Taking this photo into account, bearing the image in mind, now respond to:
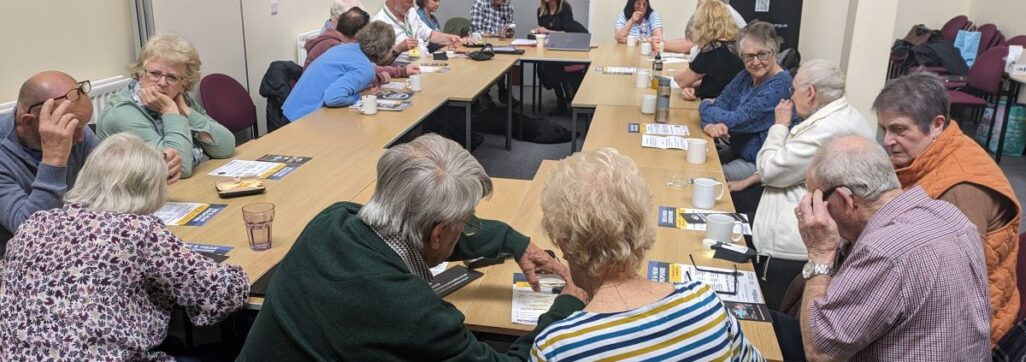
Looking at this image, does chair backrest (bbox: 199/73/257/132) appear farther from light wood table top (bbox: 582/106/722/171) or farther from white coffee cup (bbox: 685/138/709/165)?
white coffee cup (bbox: 685/138/709/165)

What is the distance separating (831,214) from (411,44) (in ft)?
16.6

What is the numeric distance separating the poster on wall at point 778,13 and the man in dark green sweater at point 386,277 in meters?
7.68

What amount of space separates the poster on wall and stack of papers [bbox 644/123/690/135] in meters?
4.95

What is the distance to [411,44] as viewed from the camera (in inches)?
266

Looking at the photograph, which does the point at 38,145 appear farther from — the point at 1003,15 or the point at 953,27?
the point at 953,27

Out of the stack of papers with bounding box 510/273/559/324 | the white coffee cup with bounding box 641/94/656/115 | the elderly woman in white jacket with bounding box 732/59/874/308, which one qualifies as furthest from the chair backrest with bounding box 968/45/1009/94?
the stack of papers with bounding box 510/273/559/324

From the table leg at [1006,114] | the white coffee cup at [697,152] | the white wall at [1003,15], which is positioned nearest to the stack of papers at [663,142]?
the white coffee cup at [697,152]

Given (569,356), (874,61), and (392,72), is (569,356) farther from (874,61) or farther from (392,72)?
(874,61)

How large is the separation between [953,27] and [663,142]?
20.6 ft

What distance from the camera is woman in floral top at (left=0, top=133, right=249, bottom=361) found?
1832 mm

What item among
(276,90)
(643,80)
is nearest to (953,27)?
(643,80)

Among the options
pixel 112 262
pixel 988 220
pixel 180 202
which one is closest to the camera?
pixel 112 262

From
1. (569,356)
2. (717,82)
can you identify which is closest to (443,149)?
(569,356)

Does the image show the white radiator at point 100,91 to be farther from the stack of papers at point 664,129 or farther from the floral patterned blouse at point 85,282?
the stack of papers at point 664,129
